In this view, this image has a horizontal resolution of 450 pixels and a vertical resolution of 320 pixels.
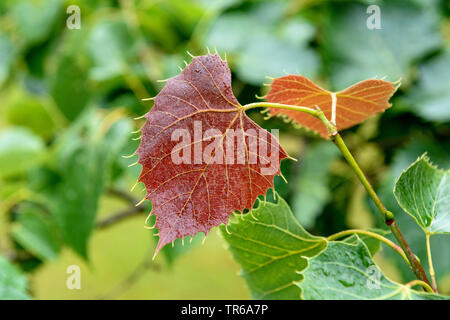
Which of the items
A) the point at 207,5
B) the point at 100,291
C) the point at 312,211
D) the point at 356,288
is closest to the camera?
the point at 356,288

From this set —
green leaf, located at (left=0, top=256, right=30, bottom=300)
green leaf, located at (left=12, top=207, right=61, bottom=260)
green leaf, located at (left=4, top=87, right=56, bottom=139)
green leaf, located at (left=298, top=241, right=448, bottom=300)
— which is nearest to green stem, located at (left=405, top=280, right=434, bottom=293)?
green leaf, located at (left=298, top=241, right=448, bottom=300)

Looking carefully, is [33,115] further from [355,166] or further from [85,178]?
[355,166]

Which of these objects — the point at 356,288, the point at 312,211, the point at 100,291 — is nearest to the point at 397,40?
the point at 312,211

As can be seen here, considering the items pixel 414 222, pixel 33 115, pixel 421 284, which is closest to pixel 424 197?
pixel 421 284

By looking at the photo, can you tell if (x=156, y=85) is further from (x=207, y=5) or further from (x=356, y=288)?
(x=356, y=288)

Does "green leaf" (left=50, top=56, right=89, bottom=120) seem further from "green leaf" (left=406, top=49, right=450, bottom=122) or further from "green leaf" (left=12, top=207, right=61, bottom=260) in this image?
"green leaf" (left=406, top=49, right=450, bottom=122)

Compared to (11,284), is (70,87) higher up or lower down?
→ higher up

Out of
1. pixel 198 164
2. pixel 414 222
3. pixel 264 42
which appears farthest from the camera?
pixel 264 42

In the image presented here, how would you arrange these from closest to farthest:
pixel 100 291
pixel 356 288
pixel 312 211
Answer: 1. pixel 356 288
2. pixel 312 211
3. pixel 100 291
